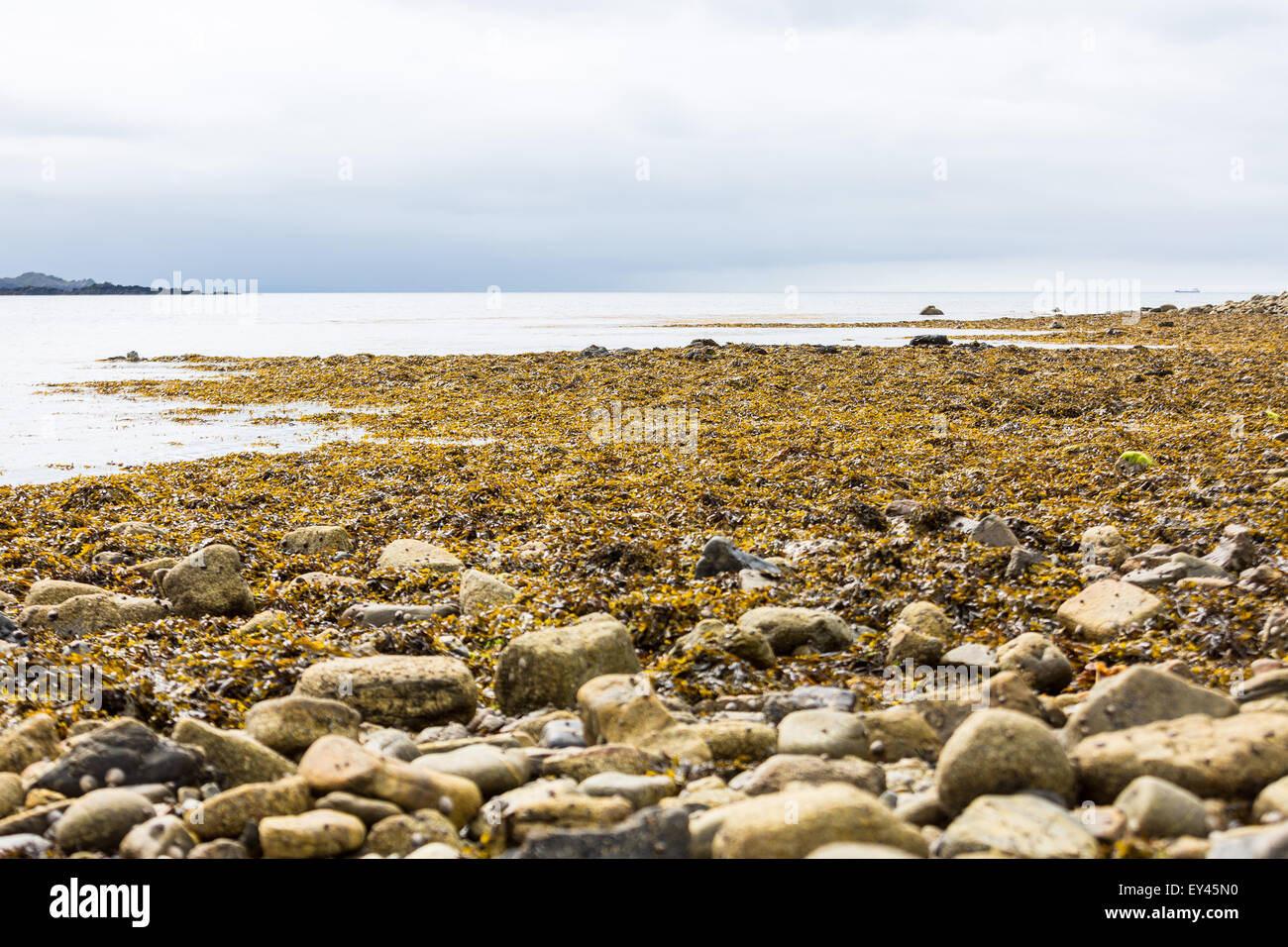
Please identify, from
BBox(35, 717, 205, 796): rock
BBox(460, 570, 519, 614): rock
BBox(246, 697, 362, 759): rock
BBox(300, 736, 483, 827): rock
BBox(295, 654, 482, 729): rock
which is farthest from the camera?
BBox(460, 570, 519, 614): rock

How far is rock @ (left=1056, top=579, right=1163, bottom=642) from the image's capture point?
7332 millimetres

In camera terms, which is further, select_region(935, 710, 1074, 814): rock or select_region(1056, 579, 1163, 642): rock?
select_region(1056, 579, 1163, 642): rock

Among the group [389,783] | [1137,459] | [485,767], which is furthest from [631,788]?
[1137,459]

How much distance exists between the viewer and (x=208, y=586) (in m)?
8.99

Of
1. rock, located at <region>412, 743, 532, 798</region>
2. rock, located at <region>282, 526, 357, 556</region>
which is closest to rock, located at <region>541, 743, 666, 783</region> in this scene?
rock, located at <region>412, 743, 532, 798</region>

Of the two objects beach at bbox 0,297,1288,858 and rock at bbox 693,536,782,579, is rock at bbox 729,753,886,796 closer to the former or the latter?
beach at bbox 0,297,1288,858

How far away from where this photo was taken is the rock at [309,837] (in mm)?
4281

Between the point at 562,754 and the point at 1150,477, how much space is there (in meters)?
Result: 10.1

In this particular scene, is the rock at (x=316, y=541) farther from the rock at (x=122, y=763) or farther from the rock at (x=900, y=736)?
the rock at (x=900, y=736)

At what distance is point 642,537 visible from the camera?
11.0 meters

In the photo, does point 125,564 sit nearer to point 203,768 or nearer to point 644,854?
point 203,768

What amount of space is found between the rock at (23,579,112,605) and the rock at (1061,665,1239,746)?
8.35 metres

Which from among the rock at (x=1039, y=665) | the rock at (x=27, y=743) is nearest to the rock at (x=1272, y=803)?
the rock at (x=1039, y=665)

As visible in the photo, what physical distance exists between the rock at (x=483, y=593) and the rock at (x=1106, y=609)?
191 inches
